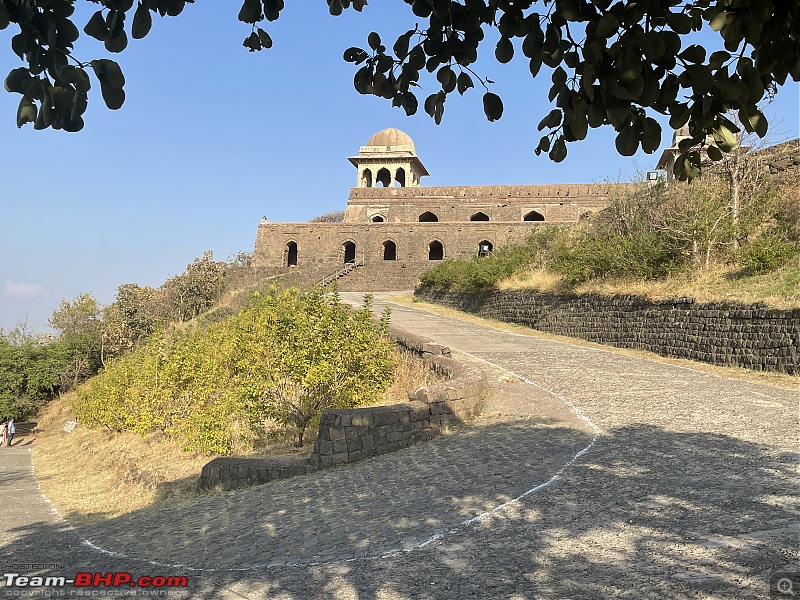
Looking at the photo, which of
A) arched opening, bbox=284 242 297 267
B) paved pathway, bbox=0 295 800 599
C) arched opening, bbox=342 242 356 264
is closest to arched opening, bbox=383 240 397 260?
arched opening, bbox=342 242 356 264

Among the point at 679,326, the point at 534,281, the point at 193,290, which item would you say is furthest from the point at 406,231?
the point at 679,326

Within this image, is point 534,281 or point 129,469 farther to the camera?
point 534,281

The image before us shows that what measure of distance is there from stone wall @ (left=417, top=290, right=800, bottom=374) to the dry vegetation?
18.4 ft

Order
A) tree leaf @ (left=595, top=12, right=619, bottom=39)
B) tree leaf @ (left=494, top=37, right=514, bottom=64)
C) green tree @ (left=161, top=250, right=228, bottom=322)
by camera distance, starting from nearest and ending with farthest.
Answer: tree leaf @ (left=595, top=12, right=619, bottom=39) → tree leaf @ (left=494, top=37, right=514, bottom=64) → green tree @ (left=161, top=250, right=228, bottom=322)

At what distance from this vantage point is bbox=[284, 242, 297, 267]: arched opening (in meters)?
40.3

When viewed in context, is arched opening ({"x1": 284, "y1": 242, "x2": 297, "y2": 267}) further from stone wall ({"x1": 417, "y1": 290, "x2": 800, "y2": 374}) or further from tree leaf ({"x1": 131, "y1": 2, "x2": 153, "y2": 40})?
tree leaf ({"x1": 131, "y1": 2, "x2": 153, "y2": 40})

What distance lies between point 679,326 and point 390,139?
39.0 metres

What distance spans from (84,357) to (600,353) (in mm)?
26573

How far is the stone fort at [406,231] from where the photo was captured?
36.5 meters

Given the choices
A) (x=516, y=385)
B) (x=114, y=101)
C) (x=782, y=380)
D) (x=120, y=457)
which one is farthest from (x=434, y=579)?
(x=120, y=457)

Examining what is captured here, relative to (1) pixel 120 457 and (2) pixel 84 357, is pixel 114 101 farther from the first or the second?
(2) pixel 84 357

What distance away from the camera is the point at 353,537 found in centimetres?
493

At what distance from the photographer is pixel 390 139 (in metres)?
49.5

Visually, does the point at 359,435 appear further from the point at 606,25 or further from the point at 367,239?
the point at 367,239
